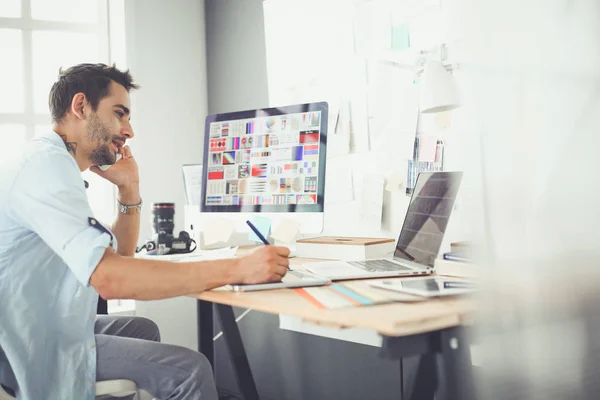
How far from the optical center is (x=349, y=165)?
78.6 inches

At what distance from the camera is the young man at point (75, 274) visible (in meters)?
1.08

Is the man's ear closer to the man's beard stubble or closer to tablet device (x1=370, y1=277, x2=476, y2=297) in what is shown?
the man's beard stubble

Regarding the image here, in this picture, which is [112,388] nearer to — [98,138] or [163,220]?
[98,138]

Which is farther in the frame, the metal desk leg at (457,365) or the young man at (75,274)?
the young man at (75,274)

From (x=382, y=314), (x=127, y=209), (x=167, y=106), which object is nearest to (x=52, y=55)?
(x=167, y=106)

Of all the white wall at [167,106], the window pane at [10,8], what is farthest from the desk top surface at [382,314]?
Result: the window pane at [10,8]

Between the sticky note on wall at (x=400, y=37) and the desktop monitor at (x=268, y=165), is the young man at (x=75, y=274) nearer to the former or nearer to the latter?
the desktop monitor at (x=268, y=165)

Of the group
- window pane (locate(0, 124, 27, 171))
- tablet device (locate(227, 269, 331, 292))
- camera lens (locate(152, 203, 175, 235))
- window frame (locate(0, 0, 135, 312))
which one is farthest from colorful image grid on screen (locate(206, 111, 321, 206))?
window pane (locate(0, 124, 27, 171))

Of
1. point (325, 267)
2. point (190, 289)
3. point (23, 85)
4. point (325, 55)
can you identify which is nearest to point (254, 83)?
point (325, 55)

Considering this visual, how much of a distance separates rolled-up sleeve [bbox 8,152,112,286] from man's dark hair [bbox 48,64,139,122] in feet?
1.16

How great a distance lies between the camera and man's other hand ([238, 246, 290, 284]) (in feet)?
3.70

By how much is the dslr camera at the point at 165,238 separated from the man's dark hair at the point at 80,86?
528 mm

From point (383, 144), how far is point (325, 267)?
660 millimetres

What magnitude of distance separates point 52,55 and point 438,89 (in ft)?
6.67
